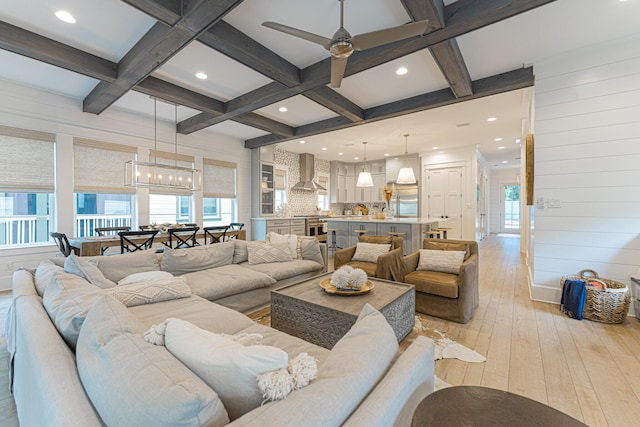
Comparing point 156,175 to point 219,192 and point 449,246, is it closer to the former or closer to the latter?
point 219,192

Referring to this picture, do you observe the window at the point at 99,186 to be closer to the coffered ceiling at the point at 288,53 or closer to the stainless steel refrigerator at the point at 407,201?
the coffered ceiling at the point at 288,53

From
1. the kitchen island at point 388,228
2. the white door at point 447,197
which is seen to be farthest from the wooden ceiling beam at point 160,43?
the white door at point 447,197

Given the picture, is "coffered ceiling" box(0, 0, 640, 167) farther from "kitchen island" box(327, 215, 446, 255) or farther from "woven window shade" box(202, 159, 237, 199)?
"kitchen island" box(327, 215, 446, 255)

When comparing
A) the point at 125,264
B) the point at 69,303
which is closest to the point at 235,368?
the point at 69,303

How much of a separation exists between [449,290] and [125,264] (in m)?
3.21

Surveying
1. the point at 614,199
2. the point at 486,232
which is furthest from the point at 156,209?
the point at 486,232

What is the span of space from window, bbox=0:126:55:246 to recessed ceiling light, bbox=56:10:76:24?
237cm

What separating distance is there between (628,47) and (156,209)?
7279mm

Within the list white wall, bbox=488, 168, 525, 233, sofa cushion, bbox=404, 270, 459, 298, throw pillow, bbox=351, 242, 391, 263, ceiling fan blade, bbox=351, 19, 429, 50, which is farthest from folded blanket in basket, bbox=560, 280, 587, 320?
white wall, bbox=488, 168, 525, 233

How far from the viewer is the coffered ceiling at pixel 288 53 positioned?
8.00ft

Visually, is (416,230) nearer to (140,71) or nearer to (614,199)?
(614,199)

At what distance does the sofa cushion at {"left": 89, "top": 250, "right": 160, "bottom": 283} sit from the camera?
253cm

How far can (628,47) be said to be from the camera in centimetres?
295

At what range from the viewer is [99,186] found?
4766 millimetres
